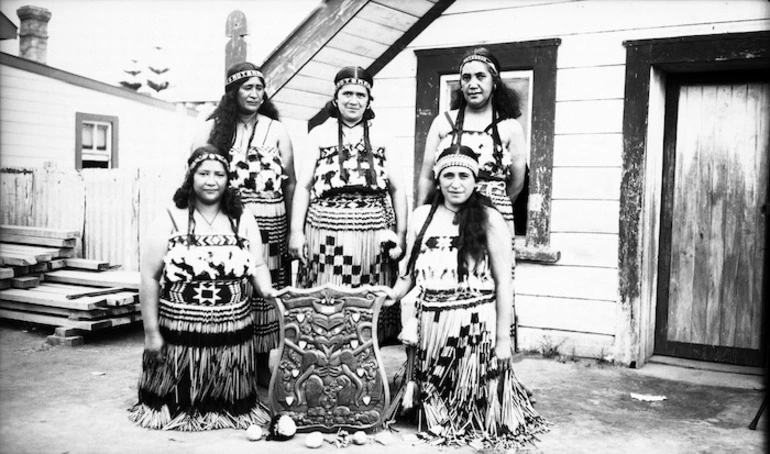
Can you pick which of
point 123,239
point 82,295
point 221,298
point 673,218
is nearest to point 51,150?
point 123,239

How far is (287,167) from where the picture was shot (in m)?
4.48

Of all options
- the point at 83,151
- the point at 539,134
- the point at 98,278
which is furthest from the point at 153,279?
the point at 83,151

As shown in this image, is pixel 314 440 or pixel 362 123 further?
pixel 362 123

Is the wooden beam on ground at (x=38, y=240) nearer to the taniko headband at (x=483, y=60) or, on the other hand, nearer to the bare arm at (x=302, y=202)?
the bare arm at (x=302, y=202)

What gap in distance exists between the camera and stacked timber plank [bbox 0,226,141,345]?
6035mm

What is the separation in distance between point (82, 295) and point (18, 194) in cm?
269

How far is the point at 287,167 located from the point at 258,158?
0.22m

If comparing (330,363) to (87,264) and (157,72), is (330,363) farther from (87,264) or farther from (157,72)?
(157,72)

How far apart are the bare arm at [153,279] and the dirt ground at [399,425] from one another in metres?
0.48

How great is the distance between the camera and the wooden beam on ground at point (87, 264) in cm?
689

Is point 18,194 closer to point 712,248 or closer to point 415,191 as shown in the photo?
point 415,191

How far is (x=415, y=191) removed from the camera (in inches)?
245

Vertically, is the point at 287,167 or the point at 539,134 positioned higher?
the point at 539,134

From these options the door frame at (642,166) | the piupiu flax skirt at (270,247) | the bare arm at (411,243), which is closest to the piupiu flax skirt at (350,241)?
the piupiu flax skirt at (270,247)
